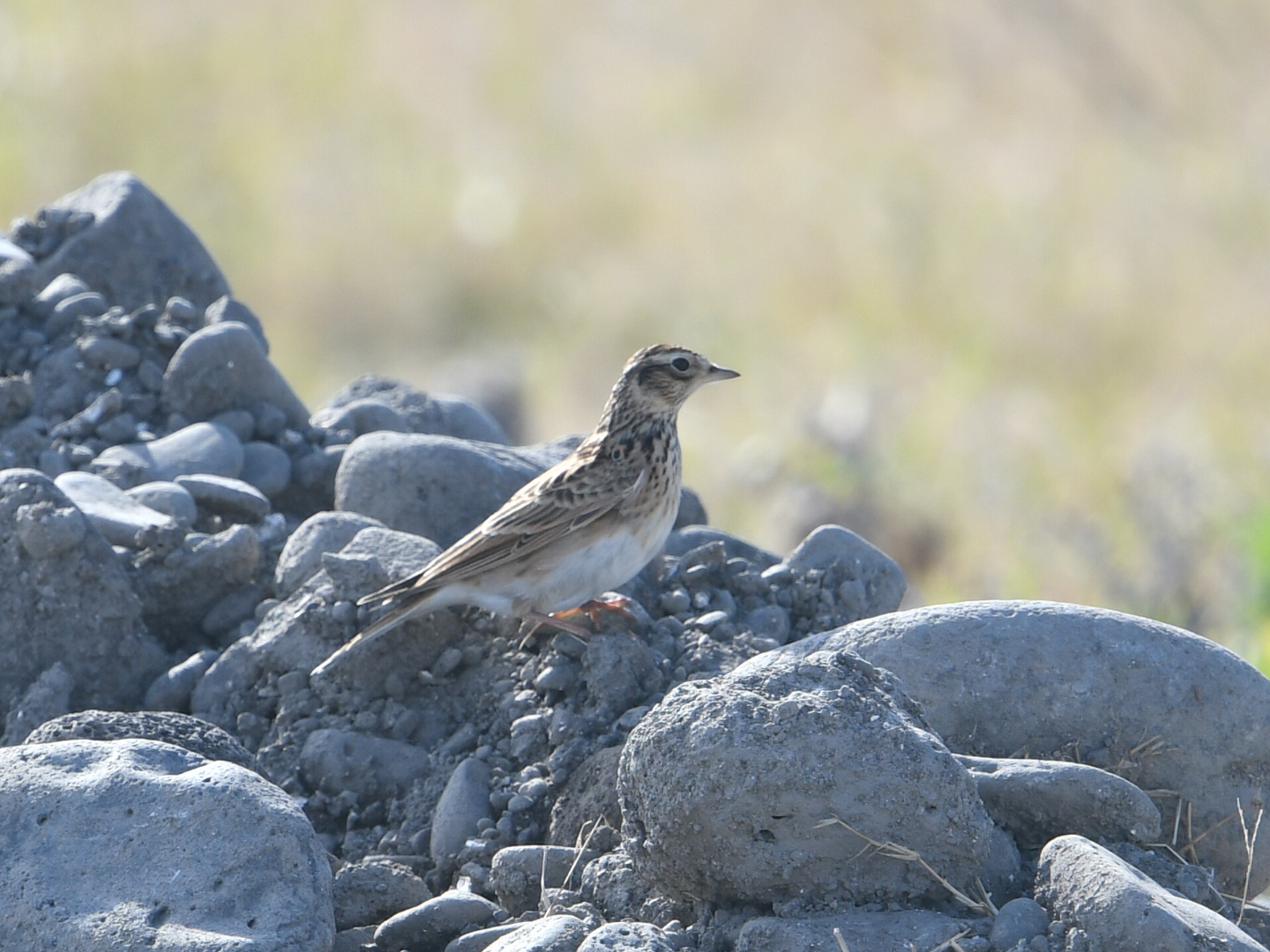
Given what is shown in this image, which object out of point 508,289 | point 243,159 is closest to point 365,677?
point 508,289

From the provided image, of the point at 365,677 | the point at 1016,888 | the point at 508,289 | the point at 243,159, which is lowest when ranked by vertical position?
the point at 1016,888

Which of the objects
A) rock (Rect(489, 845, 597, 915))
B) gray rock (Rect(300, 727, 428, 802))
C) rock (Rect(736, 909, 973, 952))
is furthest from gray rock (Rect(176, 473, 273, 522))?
rock (Rect(736, 909, 973, 952))

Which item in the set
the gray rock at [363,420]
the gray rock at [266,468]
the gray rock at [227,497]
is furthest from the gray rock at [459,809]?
the gray rock at [363,420]

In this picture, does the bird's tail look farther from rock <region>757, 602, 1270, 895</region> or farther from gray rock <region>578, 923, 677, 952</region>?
gray rock <region>578, 923, 677, 952</region>

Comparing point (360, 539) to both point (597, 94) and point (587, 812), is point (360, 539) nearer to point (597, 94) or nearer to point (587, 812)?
point (587, 812)

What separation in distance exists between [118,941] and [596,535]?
89.9 inches

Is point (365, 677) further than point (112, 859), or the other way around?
point (365, 677)

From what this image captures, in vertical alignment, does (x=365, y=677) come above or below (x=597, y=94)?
below

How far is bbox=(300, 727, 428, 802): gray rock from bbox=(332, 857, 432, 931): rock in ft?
2.00

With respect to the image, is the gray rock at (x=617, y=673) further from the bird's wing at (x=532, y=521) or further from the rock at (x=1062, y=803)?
the rock at (x=1062, y=803)

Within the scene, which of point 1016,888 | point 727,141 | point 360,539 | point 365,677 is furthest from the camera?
point 727,141

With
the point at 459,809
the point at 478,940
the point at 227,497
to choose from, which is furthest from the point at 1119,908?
the point at 227,497

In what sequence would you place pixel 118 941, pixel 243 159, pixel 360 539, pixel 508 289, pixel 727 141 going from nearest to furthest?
pixel 118 941 → pixel 360 539 → pixel 508 289 → pixel 243 159 → pixel 727 141

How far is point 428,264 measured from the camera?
20.3 m
